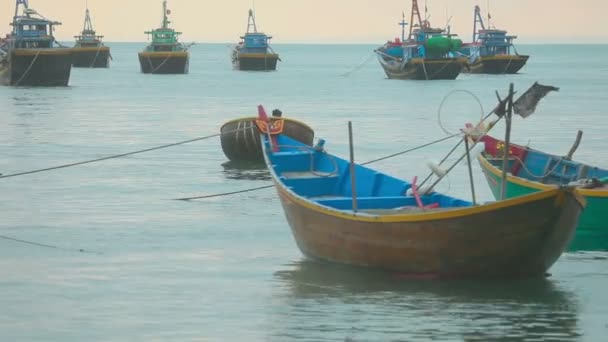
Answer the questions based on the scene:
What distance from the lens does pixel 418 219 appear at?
58.6 ft

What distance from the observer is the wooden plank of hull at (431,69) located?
105m

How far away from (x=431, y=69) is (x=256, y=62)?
3501 cm

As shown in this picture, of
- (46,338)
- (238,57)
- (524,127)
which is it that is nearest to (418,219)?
(46,338)

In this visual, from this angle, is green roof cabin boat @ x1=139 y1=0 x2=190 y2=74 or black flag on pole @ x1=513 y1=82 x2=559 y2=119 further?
green roof cabin boat @ x1=139 y1=0 x2=190 y2=74

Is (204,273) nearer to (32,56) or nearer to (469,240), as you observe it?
(469,240)

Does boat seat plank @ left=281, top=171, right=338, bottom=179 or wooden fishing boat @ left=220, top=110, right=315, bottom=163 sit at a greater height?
boat seat plank @ left=281, top=171, right=338, bottom=179

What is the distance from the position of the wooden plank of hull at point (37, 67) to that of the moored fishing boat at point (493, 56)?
1794 inches

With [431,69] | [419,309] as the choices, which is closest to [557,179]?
[419,309]

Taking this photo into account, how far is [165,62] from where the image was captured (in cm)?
12406

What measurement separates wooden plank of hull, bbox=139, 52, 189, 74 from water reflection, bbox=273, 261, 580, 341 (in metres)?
103

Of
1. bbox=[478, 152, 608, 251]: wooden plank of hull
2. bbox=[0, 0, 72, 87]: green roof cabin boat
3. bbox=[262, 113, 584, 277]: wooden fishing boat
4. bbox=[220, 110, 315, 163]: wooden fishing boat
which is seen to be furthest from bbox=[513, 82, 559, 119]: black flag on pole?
bbox=[0, 0, 72, 87]: green roof cabin boat

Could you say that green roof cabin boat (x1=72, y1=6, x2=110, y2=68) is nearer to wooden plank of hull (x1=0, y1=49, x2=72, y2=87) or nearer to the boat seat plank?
wooden plank of hull (x1=0, y1=49, x2=72, y2=87)

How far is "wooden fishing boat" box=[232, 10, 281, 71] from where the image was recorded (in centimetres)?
12750

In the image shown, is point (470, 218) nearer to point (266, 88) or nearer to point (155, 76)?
point (266, 88)
